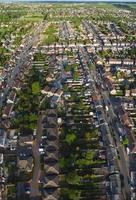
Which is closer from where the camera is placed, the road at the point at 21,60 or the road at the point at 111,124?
the road at the point at 111,124

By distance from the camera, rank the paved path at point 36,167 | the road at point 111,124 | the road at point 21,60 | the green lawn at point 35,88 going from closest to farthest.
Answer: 1. the paved path at point 36,167
2. the road at point 111,124
3. the green lawn at point 35,88
4. the road at point 21,60

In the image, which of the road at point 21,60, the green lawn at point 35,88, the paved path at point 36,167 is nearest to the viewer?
the paved path at point 36,167

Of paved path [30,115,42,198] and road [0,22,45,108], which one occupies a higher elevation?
paved path [30,115,42,198]

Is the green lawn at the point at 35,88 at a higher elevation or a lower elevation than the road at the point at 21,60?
higher

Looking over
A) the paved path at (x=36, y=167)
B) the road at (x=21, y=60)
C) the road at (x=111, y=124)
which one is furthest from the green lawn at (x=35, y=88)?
the paved path at (x=36, y=167)

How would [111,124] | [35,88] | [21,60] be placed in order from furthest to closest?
[21,60] < [35,88] < [111,124]

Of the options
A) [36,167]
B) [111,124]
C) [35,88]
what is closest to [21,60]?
[35,88]

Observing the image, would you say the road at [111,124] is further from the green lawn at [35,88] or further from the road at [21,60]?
the road at [21,60]

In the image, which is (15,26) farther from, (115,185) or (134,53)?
(115,185)

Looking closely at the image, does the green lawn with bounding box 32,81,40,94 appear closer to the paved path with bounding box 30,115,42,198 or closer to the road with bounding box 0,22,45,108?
the road with bounding box 0,22,45,108

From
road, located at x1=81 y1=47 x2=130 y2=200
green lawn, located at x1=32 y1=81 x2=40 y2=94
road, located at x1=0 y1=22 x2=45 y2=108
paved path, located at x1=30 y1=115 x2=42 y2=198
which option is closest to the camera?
Answer: paved path, located at x1=30 y1=115 x2=42 y2=198

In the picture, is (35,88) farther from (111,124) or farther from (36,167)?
(36,167)

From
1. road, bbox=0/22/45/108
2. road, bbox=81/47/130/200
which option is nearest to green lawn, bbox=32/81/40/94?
road, bbox=0/22/45/108
